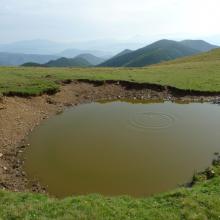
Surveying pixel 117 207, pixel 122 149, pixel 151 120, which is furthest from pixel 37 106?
pixel 117 207

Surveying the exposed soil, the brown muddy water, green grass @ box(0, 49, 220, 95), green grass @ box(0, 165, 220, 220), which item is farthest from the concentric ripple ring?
green grass @ box(0, 165, 220, 220)

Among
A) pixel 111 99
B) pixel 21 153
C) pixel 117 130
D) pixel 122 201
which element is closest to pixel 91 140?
pixel 117 130

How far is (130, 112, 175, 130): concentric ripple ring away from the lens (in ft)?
93.0

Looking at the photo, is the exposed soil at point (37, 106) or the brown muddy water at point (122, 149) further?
the exposed soil at point (37, 106)

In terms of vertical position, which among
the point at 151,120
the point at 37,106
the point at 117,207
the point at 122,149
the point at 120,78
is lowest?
the point at 117,207

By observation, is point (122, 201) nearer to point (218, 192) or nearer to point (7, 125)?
point (218, 192)

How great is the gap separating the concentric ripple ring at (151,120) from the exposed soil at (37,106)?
6.25m

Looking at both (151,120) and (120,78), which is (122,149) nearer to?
(151,120)

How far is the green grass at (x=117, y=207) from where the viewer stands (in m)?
13.1

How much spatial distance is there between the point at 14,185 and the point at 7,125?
9.89m

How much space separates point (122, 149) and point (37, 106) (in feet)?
42.7

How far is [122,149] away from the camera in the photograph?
23.4m

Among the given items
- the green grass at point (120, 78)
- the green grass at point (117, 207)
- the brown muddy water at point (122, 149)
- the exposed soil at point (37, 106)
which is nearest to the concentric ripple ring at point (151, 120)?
the brown muddy water at point (122, 149)

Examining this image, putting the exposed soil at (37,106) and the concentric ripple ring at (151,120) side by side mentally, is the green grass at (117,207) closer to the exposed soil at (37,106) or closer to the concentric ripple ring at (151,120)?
the exposed soil at (37,106)
